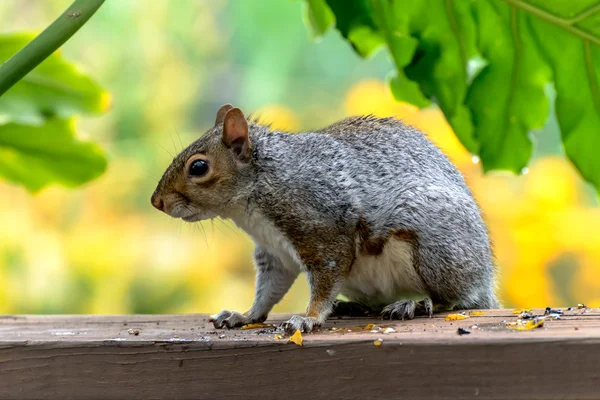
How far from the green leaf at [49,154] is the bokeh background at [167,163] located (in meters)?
Result: 0.50

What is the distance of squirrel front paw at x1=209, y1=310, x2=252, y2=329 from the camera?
5.01ft

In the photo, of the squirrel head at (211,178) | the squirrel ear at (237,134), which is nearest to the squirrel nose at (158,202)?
the squirrel head at (211,178)

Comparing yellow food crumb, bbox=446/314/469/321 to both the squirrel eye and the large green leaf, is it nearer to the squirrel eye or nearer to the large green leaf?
the large green leaf

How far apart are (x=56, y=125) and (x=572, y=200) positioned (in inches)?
72.6

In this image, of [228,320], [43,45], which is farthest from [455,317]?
[43,45]

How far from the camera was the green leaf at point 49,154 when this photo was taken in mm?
1856

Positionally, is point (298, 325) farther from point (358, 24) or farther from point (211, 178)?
point (358, 24)

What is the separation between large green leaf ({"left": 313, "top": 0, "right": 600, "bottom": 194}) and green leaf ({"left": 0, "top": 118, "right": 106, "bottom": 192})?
0.67 meters

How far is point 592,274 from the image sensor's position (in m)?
2.70

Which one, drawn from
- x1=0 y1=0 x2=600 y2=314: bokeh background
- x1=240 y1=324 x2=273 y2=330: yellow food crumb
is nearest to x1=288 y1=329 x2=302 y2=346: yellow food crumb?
x1=240 y1=324 x2=273 y2=330: yellow food crumb

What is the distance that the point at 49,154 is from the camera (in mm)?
1899

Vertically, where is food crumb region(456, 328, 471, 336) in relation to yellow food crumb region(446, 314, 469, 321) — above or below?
below

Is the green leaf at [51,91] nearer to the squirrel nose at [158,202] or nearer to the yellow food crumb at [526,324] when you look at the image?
the squirrel nose at [158,202]

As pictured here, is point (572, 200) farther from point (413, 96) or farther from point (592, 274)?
point (413, 96)
